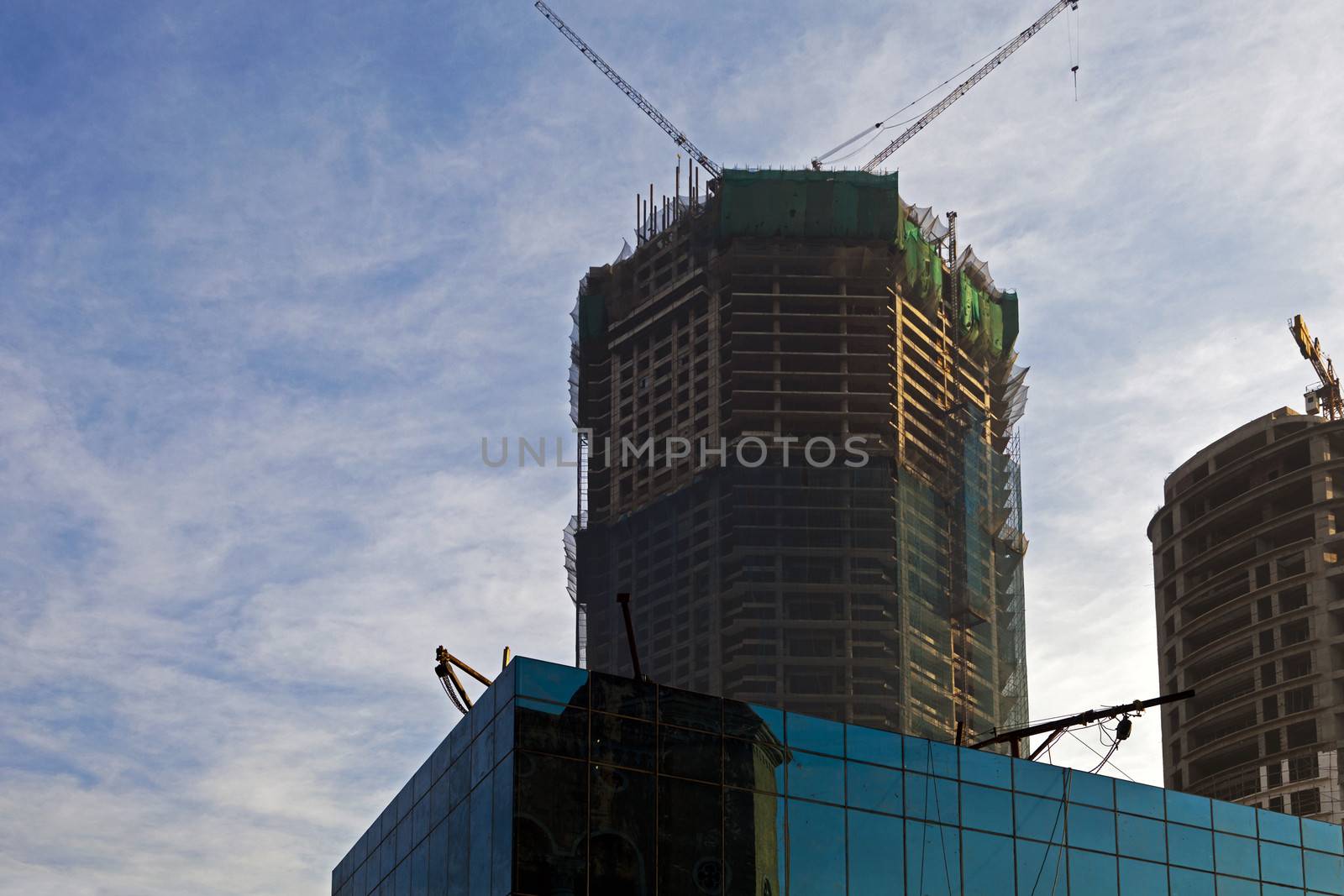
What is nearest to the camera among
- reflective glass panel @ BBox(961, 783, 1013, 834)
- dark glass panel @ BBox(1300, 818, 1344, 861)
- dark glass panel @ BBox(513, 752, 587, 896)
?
dark glass panel @ BBox(513, 752, 587, 896)

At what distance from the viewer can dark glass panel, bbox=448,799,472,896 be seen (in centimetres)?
7612

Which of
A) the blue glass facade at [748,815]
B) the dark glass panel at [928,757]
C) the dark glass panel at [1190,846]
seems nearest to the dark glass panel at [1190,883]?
the blue glass facade at [748,815]

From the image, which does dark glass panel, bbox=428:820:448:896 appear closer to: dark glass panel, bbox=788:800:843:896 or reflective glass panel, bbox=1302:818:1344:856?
dark glass panel, bbox=788:800:843:896

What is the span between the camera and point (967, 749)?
8244 cm

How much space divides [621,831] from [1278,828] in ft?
112

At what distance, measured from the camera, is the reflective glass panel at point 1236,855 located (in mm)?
88938

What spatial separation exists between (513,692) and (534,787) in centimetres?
343

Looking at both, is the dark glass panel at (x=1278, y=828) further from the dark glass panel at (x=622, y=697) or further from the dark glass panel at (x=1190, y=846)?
the dark glass panel at (x=622, y=697)

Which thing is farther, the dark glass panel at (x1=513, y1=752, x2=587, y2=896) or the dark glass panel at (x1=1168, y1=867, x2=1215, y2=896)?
the dark glass panel at (x1=1168, y1=867, x2=1215, y2=896)

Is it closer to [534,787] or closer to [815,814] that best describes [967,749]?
[815,814]

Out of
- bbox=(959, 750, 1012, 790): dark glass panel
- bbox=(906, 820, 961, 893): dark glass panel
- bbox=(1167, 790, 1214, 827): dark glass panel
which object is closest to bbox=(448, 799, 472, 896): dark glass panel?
bbox=(906, 820, 961, 893): dark glass panel

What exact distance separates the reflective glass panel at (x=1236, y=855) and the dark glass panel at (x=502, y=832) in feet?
109

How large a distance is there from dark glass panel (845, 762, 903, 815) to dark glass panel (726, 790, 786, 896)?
3.79 meters

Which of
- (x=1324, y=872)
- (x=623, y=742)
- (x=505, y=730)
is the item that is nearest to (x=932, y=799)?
(x=623, y=742)
